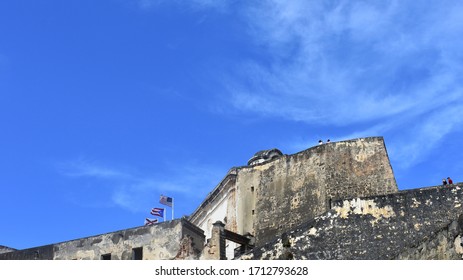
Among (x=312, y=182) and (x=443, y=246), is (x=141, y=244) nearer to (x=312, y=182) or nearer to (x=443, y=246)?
(x=312, y=182)

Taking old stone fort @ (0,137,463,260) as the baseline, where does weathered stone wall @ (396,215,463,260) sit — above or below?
below

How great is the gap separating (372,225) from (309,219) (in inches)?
306

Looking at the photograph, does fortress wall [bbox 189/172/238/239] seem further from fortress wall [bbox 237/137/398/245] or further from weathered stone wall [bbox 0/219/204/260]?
weathered stone wall [bbox 0/219/204/260]

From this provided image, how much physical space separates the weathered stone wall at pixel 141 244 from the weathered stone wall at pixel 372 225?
12.7 feet

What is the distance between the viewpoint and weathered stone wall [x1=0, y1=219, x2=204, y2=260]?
81.9ft

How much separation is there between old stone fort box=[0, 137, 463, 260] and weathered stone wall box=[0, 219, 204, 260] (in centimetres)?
3

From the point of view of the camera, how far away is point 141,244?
2561cm

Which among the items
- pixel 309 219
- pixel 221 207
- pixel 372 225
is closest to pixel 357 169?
pixel 309 219

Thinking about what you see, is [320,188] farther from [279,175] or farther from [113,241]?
[113,241]

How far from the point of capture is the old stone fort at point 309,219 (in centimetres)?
2108

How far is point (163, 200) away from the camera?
113ft

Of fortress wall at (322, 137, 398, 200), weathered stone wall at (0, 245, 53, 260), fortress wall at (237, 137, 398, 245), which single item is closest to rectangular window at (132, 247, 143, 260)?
weathered stone wall at (0, 245, 53, 260)
